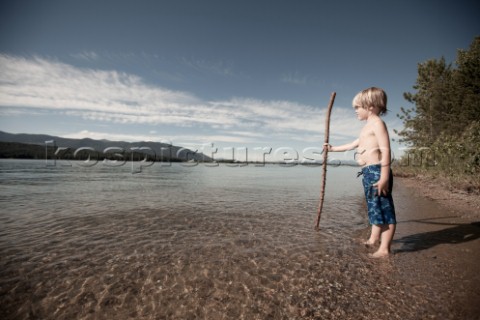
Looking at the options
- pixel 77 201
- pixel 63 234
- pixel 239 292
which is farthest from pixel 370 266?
pixel 77 201

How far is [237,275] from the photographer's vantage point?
14.0ft

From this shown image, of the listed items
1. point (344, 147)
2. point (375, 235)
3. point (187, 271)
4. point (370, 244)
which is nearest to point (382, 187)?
point (344, 147)

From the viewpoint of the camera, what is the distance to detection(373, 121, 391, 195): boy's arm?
168 inches

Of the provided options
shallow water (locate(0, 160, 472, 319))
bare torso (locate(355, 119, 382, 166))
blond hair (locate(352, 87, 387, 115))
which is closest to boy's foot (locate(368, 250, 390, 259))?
shallow water (locate(0, 160, 472, 319))

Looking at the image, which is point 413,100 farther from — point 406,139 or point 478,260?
point 478,260

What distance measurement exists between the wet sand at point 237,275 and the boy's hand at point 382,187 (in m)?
1.42

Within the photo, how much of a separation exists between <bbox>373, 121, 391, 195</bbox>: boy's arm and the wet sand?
5.11 feet

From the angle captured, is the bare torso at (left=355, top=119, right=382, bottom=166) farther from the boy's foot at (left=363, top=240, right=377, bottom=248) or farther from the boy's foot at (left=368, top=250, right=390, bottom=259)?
the boy's foot at (left=363, top=240, right=377, bottom=248)

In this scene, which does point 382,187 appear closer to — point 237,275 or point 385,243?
point 385,243

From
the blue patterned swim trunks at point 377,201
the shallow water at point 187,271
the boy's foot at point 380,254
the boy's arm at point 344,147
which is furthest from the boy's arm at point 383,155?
the shallow water at point 187,271

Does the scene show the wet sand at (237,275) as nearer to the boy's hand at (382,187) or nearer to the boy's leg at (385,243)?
the boy's leg at (385,243)

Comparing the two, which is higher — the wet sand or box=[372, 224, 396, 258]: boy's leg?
box=[372, 224, 396, 258]: boy's leg

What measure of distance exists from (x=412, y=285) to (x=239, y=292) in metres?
2.81

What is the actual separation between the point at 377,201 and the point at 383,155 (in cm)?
97
